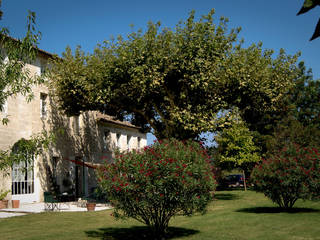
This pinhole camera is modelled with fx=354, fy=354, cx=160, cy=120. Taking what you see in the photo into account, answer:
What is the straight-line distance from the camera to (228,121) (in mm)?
A: 21562

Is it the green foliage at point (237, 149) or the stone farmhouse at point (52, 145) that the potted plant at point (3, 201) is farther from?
the green foliage at point (237, 149)

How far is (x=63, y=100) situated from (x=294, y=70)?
15421mm

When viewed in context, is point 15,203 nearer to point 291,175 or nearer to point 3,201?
point 3,201

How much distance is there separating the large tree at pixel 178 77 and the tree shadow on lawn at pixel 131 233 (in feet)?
27.7

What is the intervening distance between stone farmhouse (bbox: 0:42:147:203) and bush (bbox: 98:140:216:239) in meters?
7.24

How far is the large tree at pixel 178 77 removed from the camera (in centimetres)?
2025

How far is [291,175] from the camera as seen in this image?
15.6 meters

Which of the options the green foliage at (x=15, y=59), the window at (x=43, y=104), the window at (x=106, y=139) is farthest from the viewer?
the window at (x=106, y=139)

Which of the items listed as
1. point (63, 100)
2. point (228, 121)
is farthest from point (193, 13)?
point (63, 100)

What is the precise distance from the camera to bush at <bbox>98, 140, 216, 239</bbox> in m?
9.39

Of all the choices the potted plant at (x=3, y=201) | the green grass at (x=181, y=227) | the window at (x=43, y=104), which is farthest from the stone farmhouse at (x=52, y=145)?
the green grass at (x=181, y=227)

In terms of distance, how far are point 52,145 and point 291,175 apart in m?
16.4

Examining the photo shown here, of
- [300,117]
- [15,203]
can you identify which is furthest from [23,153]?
[300,117]

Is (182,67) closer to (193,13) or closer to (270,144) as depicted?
(193,13)
